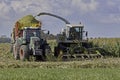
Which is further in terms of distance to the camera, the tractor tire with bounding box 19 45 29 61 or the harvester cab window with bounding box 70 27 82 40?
the harvester cab window with bounding box 70 27 82 40

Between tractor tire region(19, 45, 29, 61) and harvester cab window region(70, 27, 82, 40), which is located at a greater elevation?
harvester cab window region(70, 27, 82, 40)

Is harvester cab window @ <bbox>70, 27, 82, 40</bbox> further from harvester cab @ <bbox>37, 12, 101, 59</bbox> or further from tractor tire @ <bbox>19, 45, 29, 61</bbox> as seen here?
tractor tire @ <bbox>19, 45, 29, 61</bbox>

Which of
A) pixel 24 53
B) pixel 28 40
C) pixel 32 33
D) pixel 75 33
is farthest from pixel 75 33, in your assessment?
pixel 24 53

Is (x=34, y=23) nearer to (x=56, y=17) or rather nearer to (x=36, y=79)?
(x=56, y=17)

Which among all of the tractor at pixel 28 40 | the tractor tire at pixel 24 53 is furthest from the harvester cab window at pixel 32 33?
the tractor tire at pixel 24 53

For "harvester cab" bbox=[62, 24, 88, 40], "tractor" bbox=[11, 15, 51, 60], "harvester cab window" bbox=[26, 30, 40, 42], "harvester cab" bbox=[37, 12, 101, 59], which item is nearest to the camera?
"tractor" bbox=[11, 15, 51, 60]

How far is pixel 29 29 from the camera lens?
1235 inches

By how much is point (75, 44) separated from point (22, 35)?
4056mm

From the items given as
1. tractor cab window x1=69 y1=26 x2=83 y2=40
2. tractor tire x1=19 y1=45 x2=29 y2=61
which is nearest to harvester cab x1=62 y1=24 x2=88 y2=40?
tractor cab window x1=69 y1=26 x2=83 y2=40

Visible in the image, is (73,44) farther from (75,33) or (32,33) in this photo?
(32,33)

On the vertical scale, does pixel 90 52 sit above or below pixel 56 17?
below

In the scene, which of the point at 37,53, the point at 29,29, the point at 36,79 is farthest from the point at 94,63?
the point at 36,79

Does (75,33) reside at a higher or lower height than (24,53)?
higher

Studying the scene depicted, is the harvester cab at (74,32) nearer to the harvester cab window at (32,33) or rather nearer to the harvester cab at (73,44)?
the harvester cab at (73,44)
